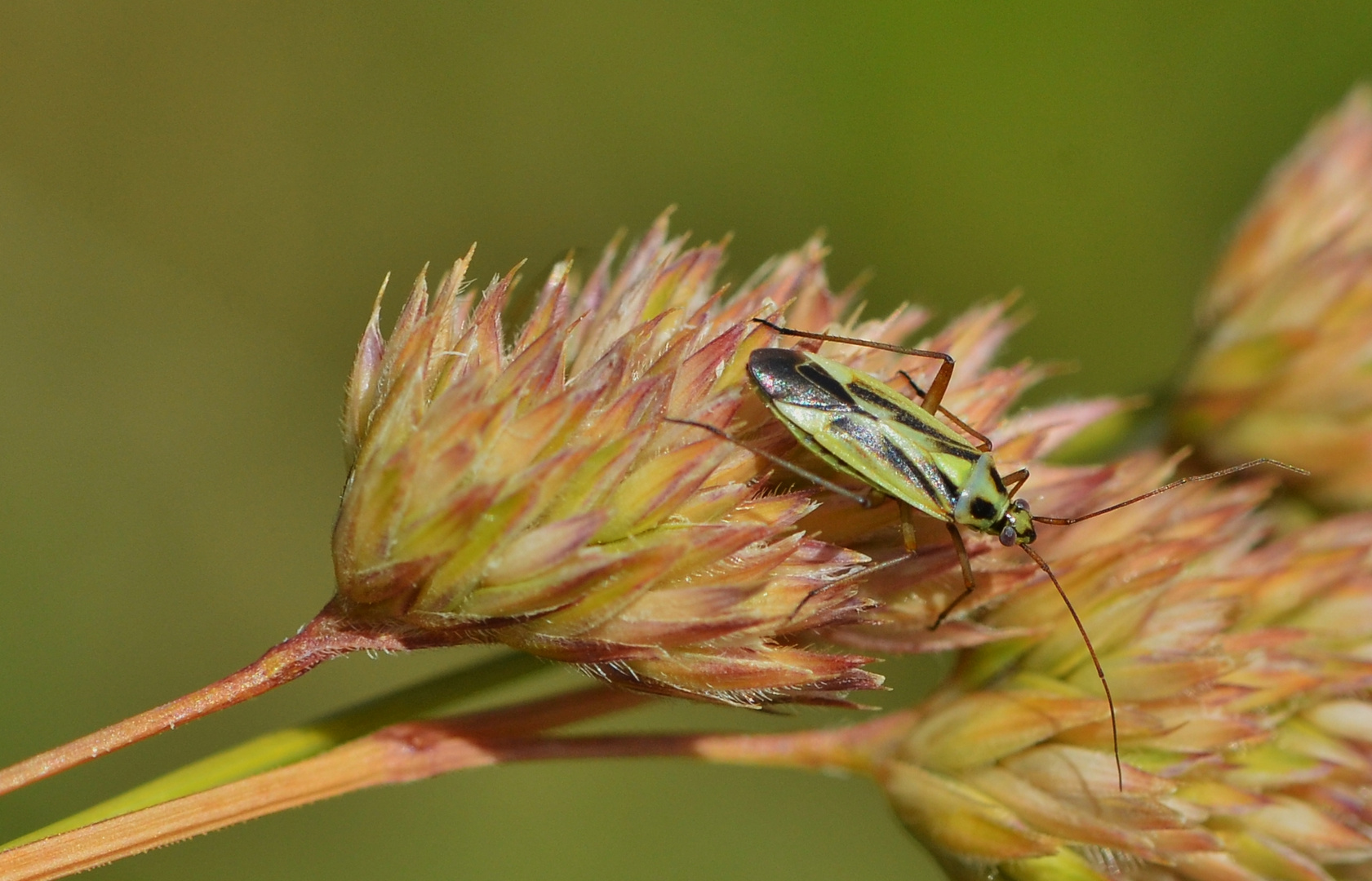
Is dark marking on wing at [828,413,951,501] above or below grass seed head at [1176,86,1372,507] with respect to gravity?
below

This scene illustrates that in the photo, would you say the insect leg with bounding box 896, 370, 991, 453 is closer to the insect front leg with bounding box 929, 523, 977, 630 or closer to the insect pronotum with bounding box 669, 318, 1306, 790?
the insect pronotum with bounding box 669, 318, 1306, 790

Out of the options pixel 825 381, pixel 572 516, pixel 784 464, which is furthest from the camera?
pixel 825 381

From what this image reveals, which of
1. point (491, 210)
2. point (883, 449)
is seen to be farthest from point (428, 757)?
point (491, 210)

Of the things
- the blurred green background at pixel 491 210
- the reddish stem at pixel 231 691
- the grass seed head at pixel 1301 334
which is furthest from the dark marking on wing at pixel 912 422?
the blurred green background at pixel 491 210

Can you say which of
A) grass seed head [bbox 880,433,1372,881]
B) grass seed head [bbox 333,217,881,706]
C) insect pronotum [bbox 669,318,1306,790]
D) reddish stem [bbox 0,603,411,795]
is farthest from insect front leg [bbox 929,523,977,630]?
reddish stem [bbox 0,603,411,795]

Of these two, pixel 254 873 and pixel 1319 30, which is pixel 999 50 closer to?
pixel 1319 30

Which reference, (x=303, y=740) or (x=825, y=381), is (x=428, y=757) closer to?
(x=303, y=740)

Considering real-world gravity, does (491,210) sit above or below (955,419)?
above
